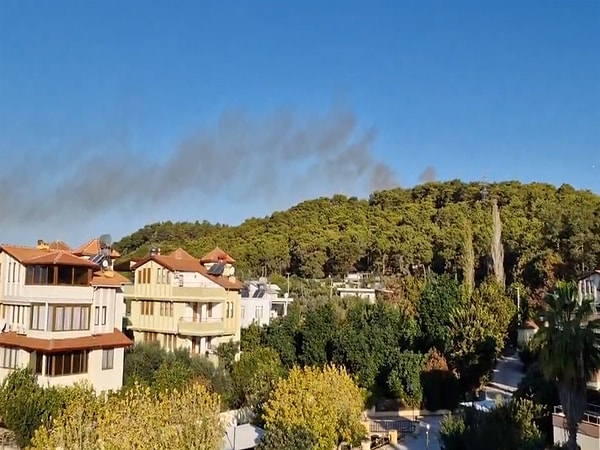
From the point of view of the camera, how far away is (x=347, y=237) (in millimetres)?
81750

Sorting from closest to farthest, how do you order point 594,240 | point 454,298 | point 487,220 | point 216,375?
point 216,375 → point 454,298 → point 594,240 → point 487,220

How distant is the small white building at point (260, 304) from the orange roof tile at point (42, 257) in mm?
17564

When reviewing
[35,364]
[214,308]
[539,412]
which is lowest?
[539,412]

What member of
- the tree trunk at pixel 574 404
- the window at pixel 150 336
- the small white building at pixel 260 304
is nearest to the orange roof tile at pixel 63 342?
the window at pixel 150 336

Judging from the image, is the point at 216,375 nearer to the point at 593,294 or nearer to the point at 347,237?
the point at 593,294

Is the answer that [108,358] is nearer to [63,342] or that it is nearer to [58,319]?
[63,342]

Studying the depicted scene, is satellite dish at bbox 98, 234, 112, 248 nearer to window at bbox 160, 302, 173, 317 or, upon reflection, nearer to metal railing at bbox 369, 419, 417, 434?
window at bbox 160, 302, 173, 317

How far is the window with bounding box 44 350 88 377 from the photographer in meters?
27.8

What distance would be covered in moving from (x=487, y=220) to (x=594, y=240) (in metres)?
23.4

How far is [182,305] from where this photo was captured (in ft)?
128

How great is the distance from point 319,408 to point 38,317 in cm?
1432

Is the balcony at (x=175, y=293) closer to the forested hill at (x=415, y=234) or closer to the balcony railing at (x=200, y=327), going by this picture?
the balcony railing at (x=200, y=327)

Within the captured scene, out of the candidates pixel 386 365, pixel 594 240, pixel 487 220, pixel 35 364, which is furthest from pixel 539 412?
pixel 487 220

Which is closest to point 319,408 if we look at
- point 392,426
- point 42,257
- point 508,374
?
→ point 392,426
